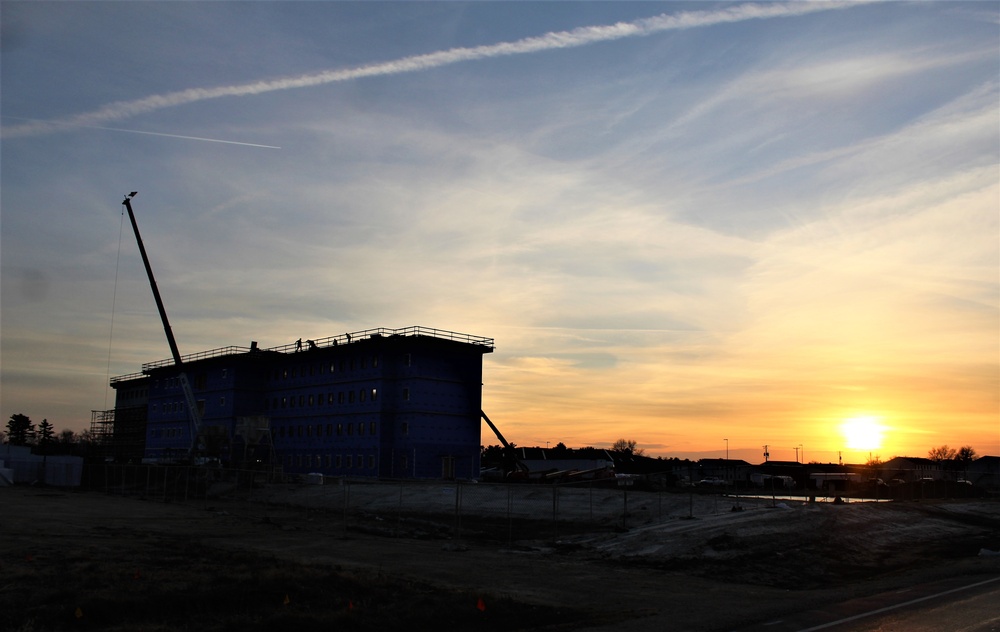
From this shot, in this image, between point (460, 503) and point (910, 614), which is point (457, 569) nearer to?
point (910, 614)

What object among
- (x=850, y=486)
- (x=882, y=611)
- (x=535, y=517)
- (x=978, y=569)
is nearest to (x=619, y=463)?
(x=850, y=486)

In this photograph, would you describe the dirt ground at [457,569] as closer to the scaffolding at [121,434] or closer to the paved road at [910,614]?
the paved road at [910,614]

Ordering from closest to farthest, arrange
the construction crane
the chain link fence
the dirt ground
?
the dirt ground, the chain link fence, the construction crane

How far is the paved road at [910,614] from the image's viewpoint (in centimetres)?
1460

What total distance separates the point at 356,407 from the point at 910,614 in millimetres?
73219

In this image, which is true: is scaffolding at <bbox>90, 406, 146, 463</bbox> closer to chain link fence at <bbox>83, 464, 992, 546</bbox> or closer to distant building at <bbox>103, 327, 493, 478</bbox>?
distant building at <bbox>103, 327, 493, 478</bbox>

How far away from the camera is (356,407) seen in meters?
85.2

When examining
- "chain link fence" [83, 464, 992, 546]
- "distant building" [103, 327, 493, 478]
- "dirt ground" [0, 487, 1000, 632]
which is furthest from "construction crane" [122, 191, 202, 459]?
"dirt ground" [0, 487, 1000, 632]

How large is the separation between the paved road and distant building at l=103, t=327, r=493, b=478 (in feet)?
210

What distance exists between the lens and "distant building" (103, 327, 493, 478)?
81625 mm

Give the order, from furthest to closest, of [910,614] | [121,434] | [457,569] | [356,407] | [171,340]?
[121,434] → [171,340] → [356,407] → [457,569] → [910,614]

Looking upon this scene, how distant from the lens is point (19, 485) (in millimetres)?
78250

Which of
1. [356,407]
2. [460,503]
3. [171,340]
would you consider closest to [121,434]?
[171,340]

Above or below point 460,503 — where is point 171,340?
above
